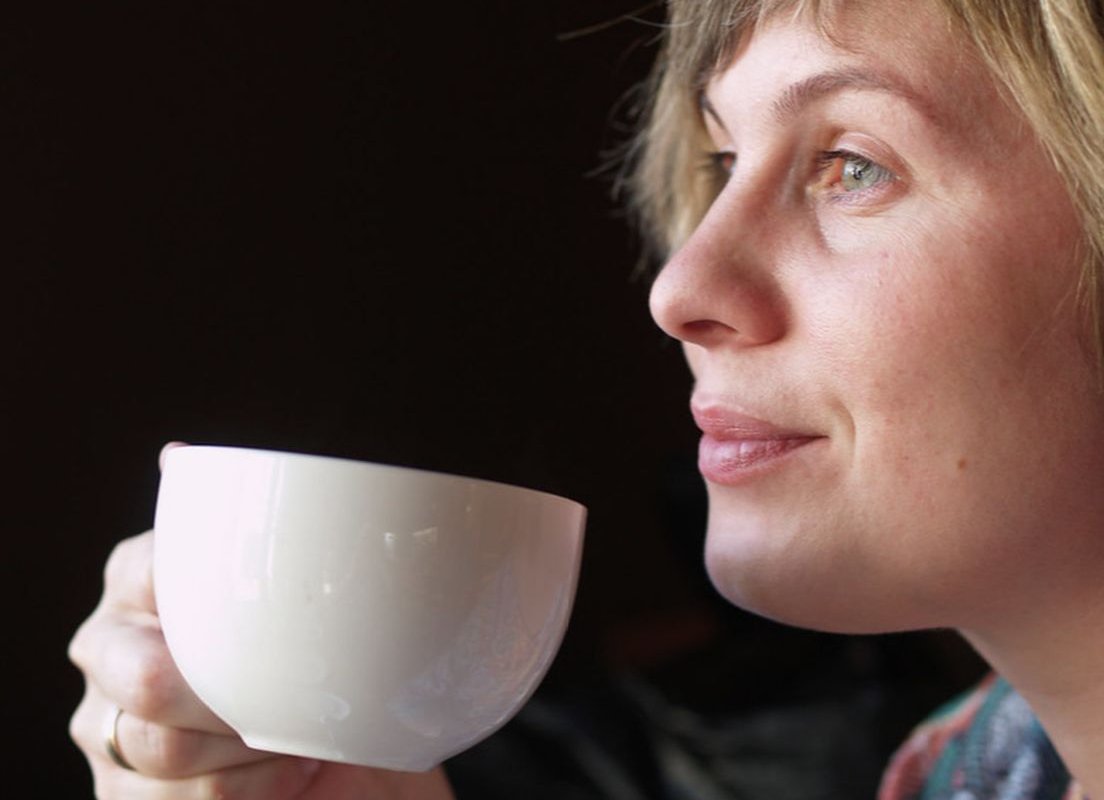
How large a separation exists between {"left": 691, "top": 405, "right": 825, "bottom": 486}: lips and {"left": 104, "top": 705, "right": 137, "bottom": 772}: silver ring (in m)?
0.47

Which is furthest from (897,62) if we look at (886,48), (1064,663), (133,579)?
(133,579)

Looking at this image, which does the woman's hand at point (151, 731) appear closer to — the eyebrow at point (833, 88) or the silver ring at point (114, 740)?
the silver ring at point (114, 740)

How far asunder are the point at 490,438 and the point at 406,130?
0.53 metres

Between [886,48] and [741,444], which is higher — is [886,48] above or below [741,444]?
above

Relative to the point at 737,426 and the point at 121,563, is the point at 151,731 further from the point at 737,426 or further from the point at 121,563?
the point at 737,426

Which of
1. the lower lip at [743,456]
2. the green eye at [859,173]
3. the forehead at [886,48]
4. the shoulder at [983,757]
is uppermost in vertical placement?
the forehead at [886,48]

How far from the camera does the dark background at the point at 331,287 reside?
165cm

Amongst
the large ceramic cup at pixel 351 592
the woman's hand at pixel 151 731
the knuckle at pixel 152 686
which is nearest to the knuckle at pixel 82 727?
the woman's hand at pixel 151 731

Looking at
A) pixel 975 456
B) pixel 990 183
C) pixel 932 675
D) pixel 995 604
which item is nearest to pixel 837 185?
pixel 990 183

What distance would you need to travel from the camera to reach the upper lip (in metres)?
0.96

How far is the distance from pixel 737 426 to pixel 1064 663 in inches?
13.1

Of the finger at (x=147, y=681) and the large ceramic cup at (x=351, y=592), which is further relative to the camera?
the finger at (x=147, y=681)

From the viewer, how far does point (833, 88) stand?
94 cm

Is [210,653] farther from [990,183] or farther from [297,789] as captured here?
[990,183]
